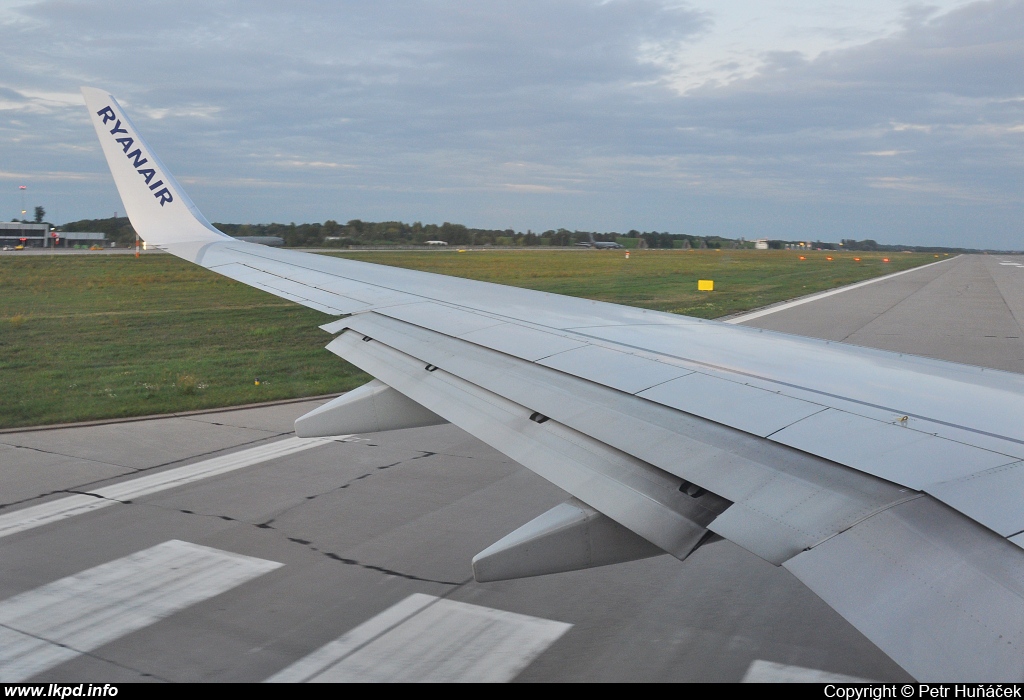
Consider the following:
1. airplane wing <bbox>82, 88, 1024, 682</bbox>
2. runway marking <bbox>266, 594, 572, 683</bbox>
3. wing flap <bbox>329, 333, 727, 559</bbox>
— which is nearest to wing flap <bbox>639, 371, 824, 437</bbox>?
airplane wing <bbox>82, 88, 1024, 682</bbox>

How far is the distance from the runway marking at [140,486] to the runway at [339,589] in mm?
27

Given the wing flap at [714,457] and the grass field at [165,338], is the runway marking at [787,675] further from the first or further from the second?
the grass field at [165,338]

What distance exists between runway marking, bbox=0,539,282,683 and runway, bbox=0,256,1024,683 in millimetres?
13

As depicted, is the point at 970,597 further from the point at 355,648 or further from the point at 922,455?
the point at 355,648

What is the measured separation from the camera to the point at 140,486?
18.8 ft

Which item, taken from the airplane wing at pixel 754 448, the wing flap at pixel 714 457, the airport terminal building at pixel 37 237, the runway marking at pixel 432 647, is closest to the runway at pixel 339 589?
the runway marking at pixel 432 647

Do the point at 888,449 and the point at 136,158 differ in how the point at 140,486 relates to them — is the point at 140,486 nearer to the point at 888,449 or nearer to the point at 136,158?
the point at 136,158

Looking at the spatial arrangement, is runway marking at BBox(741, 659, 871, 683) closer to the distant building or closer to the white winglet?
the white winglet

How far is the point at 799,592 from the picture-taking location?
4102mm

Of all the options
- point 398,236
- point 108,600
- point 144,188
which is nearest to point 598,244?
point 398,236

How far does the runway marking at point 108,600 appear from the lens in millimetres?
3367

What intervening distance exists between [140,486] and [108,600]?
2.04 metres

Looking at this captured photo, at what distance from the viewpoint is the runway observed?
10.8 feet
